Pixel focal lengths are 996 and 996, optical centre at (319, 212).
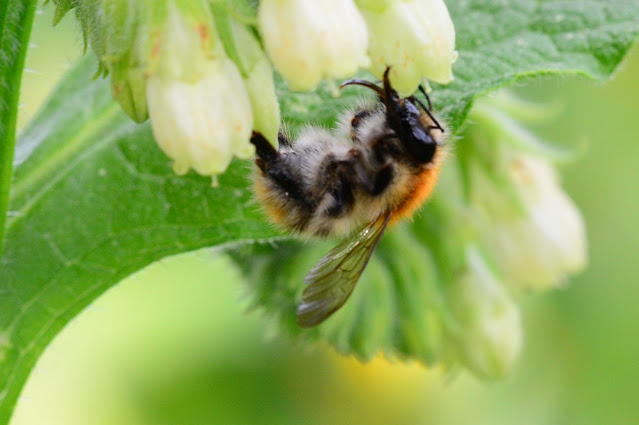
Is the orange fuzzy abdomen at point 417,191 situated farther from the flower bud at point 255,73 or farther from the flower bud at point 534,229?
the flower bud at point 534,229

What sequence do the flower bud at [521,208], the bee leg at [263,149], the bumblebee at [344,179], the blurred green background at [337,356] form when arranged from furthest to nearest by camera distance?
1. the blurred green background at [337,356]
2. the flower bud at [521,208]
3. the bumblebee at [344,179]
4. the bee leg at [263,149]

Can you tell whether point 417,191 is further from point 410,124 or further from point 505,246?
point 505,246

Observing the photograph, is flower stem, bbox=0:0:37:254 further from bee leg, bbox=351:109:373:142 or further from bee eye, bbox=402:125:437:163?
bee eye, bbox=402:125:437:163

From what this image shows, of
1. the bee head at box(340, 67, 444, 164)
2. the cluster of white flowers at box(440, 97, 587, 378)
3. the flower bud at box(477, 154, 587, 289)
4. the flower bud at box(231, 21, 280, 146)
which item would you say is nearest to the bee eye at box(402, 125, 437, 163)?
the bee head at box(340, 67, 444, 164)

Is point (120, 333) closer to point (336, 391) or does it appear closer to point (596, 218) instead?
point (336, 391)

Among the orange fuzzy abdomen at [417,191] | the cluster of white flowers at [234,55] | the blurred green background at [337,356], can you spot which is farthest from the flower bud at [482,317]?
the blurred green background at [337,356]

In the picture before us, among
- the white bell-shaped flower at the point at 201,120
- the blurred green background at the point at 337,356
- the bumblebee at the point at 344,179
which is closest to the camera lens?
the white bell-shaped flower at the point at 201,120

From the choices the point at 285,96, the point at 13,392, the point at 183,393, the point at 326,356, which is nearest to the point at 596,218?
the point at 326,356
